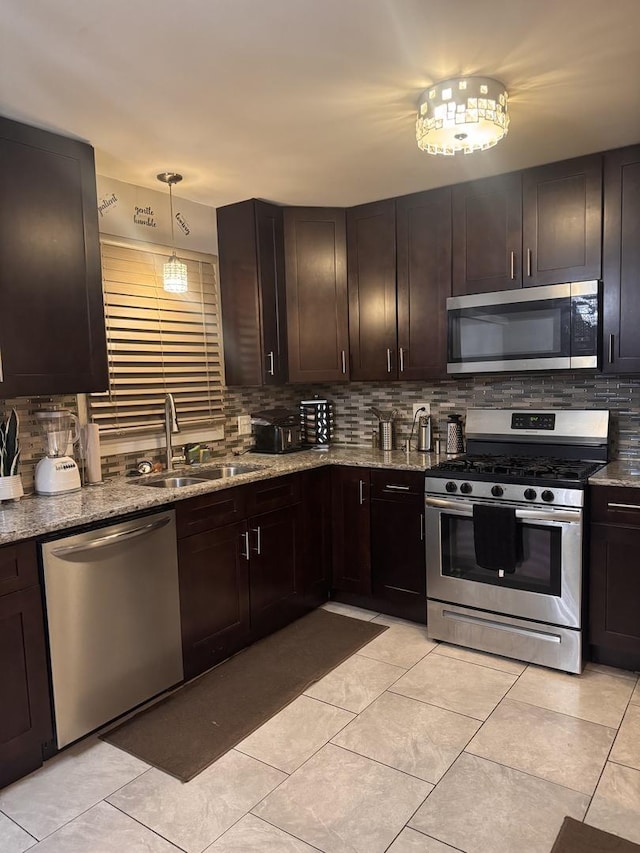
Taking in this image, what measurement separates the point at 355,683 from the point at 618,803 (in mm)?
1134

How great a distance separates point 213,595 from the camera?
9.30 ft

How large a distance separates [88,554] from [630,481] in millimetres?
2325

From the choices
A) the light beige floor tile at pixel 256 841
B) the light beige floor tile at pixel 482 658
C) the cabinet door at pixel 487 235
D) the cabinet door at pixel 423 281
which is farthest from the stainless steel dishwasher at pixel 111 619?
the cabinet door at pixel 487 235

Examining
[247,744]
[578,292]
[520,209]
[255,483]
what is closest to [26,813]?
[247,744]

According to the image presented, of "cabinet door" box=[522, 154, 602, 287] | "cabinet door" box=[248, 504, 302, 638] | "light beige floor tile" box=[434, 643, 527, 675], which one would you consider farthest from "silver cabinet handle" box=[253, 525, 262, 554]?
"cabinet door" box=[522, 154, 602, 287]

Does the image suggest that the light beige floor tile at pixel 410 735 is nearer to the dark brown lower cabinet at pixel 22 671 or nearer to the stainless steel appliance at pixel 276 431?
the dark brown lower cabinet at pixel 22 671

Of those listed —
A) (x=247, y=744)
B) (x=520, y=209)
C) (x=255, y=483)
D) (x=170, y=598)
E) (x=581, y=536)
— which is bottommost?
(x=247, y=744)

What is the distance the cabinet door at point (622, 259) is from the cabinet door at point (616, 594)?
32.4 inches

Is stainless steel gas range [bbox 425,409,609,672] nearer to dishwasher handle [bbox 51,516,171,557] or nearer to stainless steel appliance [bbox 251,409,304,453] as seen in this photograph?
stainless steel appliance [bbox 251,409,304,453]

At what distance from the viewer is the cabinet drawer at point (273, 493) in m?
3.04

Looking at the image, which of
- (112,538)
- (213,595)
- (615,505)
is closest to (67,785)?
(112,538)

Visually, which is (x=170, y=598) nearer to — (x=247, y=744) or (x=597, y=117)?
(x=247, y=744)

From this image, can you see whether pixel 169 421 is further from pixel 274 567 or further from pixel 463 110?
pixel 463 110

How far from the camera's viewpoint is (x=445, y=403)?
3707 millimetres
